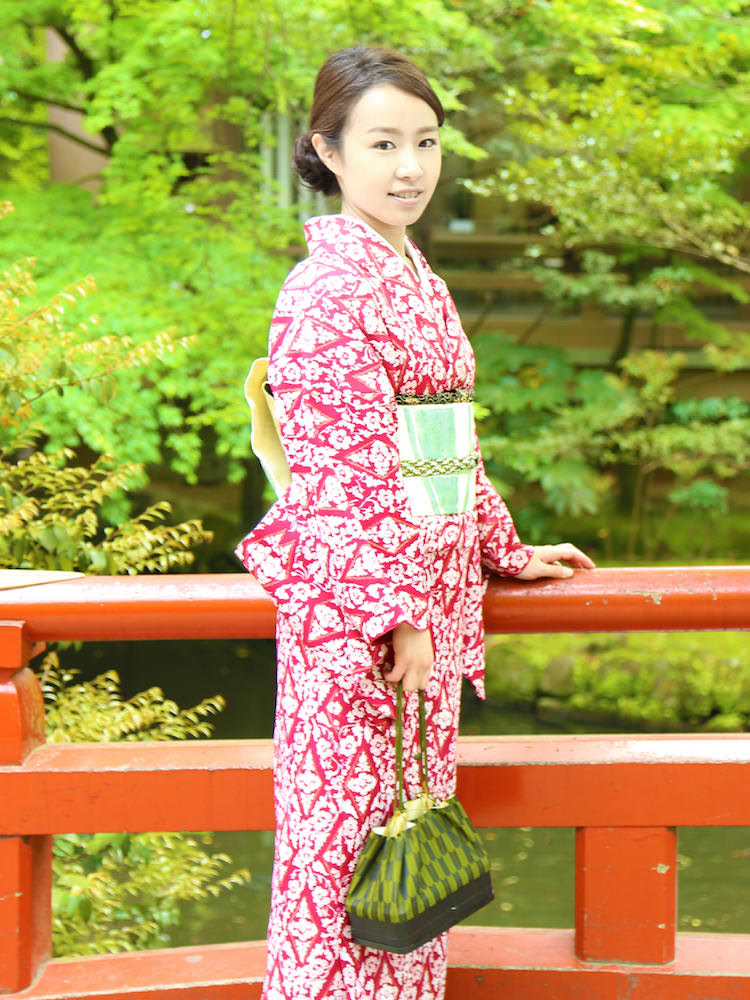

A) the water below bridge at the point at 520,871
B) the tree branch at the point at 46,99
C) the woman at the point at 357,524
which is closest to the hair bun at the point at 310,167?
the woman at the point at 357,524

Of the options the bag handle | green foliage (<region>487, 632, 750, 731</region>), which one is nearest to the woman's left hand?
the bag handle

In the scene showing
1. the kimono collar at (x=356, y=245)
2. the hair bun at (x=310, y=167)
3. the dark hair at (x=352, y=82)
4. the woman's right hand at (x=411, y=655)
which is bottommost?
the woman's right hand at (x=411, y=655)

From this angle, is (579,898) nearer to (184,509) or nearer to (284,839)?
(284,839)

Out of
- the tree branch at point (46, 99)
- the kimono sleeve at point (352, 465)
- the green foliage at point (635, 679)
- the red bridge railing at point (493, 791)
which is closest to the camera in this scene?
the kimono sleeve at point (352, 465)

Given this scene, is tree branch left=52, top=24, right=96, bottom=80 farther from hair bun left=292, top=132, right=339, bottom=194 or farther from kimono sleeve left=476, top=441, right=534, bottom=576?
kimono sleeve left=476, top=441, right=534, bottom=576

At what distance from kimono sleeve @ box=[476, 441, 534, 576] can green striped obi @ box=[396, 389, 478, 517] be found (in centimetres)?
11

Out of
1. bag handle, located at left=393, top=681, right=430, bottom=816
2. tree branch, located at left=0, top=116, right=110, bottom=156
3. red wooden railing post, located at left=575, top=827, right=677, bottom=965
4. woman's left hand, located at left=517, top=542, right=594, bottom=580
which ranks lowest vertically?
red wooden railing post, located at left=575, top=827, right=677, bottom=965

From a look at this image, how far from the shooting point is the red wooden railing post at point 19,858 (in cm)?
165

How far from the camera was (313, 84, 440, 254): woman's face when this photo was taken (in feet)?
4.85

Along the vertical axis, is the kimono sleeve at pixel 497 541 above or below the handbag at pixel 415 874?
above

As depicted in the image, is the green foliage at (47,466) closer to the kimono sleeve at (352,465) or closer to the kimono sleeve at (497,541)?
the kimono sleeve at (497,541)

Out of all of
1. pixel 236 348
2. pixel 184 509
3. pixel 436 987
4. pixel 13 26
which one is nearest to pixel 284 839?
pixel 436 987

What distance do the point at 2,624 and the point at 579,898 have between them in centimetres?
95

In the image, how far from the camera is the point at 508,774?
1697 mm
